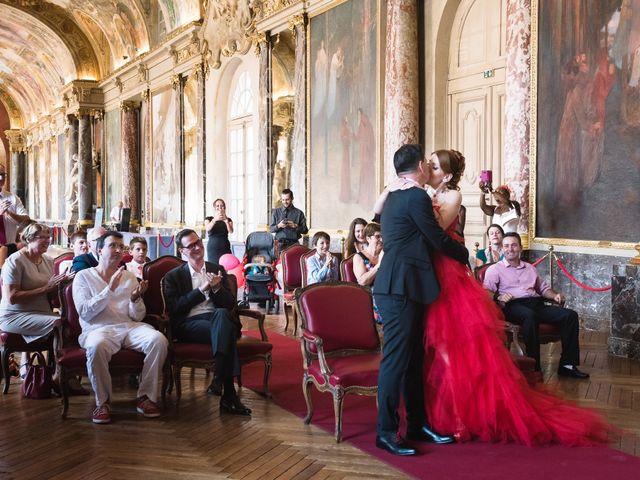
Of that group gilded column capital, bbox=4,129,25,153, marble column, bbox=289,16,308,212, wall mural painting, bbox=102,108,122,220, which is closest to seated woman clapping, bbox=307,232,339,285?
marble column, bbox=289,16,308,212

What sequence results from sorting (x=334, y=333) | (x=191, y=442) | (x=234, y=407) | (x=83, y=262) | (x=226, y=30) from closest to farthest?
→ 1. (x=191, y=442)
2. (x=334, y=333)
3. (x=234, y=407)
4. (x=83, y=262)
5. (x=226, y=30)

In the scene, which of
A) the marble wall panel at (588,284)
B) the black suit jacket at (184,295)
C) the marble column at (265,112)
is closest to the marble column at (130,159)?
the marble column at (265,112)

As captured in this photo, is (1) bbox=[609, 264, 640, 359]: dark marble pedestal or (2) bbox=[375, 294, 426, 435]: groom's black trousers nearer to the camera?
(2) bbox=[375, 294, 426, 435]: groom's black trousers

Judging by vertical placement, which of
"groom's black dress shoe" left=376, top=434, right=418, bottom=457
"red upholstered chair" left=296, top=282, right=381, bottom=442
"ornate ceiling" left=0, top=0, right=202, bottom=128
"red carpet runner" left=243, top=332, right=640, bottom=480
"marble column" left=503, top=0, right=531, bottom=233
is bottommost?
"red carpet runner" left=243, top=332, right=640, bottom=480

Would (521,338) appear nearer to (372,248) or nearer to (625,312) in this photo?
(625,312)

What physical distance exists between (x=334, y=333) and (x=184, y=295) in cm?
133

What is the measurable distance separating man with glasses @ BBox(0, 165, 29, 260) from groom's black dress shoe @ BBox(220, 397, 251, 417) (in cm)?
376

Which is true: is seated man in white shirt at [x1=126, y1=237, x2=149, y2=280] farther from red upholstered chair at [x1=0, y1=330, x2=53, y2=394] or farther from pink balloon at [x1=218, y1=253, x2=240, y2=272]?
pink balloon at [x1=218, y1=253, x2=240, y2=272]

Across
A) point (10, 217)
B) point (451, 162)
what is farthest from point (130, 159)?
point (451, 162)

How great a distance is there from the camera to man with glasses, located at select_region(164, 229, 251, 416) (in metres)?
5.03

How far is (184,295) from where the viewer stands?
5453 millimetres

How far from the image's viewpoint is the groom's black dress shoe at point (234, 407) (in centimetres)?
498

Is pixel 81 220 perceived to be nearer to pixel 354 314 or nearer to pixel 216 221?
pixel 216 221

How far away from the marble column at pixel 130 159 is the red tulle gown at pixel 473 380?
1945 cm
